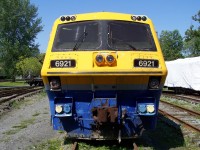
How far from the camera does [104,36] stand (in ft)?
25.9

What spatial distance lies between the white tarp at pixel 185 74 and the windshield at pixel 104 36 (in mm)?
16970

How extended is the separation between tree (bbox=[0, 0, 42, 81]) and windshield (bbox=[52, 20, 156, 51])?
58064 mm

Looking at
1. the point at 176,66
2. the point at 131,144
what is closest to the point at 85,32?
the point at 131,144

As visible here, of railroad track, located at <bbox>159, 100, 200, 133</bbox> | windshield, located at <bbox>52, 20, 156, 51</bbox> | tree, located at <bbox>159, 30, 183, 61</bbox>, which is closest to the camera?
windshield, located at <bbox>52, 20, 156, 51</bbox>

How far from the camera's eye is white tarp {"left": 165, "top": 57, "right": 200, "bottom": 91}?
24.7m

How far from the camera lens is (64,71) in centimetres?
731

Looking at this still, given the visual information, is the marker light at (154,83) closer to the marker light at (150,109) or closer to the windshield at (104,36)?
the marker light at (150,109)

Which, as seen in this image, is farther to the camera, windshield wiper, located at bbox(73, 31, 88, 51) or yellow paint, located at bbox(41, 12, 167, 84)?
windshield wiper, located at bbox(73, 31, 88, 51)

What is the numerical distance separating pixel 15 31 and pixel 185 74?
1799 inches

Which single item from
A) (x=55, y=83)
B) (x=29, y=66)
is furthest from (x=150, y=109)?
(x=29, y=66)

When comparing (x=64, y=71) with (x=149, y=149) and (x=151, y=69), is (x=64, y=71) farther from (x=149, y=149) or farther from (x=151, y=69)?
(x=149, y=149)

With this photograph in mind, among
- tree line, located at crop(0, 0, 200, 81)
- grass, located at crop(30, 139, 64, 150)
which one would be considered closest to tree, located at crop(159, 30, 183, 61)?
tree line, located at crop(0, 0, 200, 81)

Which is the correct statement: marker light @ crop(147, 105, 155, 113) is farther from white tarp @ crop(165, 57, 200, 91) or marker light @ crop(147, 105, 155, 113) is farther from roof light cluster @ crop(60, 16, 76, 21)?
white tarp @ crop(165, 57, 200, 91)

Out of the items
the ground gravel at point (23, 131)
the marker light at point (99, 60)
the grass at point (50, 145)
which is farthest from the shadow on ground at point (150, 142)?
the marker light at point (99, 60)
